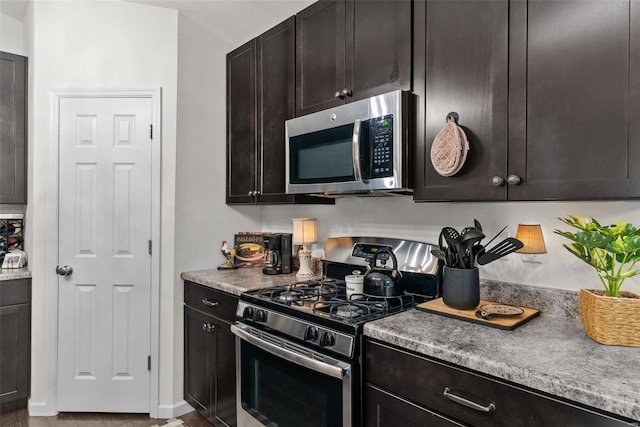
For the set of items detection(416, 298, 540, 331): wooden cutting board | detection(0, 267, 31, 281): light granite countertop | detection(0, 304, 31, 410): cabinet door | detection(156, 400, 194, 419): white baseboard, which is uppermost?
detection(416, 298, 540, 331): wooden cutting board

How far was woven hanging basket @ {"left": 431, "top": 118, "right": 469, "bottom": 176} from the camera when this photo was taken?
148cm

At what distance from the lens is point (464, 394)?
1167 mm

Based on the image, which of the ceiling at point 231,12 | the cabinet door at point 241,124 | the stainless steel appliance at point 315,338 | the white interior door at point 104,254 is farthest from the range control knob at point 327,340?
the ceiling at point 231,12

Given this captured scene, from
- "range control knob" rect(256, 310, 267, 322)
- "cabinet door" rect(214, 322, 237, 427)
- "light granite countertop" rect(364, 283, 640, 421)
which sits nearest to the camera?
"light granite countertop" rect(364, 283, 640, 421)

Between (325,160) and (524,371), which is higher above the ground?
(325,160)

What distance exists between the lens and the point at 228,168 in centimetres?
284

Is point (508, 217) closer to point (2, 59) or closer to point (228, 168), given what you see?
point (228, 168)

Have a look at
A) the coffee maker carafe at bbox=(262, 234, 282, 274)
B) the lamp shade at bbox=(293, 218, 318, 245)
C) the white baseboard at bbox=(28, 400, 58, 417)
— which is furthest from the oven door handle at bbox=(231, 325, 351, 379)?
the white baseboard at bbox=(28, 400, 58, 417)

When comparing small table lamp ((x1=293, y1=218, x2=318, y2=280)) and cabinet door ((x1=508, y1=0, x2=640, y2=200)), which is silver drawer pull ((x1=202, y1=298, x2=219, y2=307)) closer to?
small table lamp ((x1=293, y1=218, x2=318, y2=280))

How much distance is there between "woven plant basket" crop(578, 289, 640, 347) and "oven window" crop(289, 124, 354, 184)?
1.07 m

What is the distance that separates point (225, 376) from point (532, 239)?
5.72ft

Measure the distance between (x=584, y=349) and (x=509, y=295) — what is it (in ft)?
1.69

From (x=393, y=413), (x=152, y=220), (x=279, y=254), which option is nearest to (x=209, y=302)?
(x=279, y=254)

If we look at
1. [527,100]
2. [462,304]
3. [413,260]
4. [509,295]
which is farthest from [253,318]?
[527,100]
